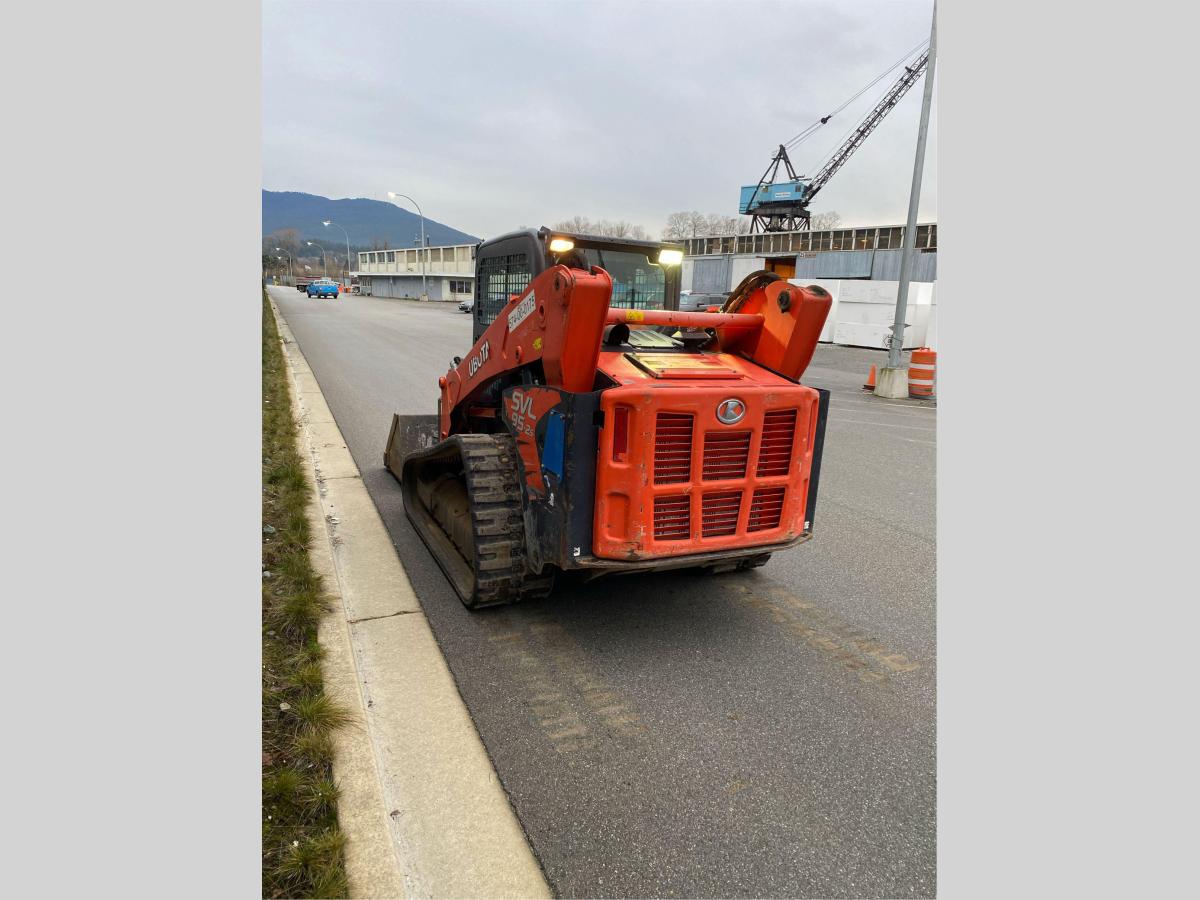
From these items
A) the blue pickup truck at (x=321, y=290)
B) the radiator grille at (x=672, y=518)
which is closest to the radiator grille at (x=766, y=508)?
the radiator grille at (x=672, y=518)

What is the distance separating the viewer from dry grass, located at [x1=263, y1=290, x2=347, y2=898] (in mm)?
2168

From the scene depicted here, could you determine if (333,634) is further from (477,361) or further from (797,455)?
(797,455)

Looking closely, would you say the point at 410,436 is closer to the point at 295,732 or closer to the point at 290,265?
the point at 295,732

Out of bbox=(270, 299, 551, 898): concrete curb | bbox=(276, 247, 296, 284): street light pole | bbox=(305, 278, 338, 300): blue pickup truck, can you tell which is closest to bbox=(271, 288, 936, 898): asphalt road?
bbox=(270, 299, 551, 898): concrete curb

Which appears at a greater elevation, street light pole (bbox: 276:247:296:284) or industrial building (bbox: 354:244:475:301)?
street light pole (bbox: 276:247:296:284)

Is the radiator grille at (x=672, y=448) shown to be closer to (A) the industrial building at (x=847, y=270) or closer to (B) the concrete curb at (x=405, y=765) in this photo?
(B) the concrete curb at (x=405, y=765)

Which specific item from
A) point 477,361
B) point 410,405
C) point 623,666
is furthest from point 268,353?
point 623,666

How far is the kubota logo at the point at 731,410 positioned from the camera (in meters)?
3.33

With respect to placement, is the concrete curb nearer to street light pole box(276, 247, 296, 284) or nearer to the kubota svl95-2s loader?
the kubota svl95-2s loader

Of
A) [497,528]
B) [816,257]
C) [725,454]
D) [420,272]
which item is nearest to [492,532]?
[497,528]

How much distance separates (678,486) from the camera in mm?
3357

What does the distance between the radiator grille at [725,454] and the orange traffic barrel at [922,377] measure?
11.3m

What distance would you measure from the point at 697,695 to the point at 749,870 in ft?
3.26

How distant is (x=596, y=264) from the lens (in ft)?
17.2
